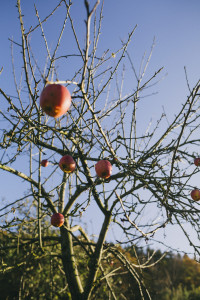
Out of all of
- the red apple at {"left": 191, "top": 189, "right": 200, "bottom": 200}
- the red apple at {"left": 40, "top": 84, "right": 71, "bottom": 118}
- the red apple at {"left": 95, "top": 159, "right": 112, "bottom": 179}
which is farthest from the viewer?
the red apple at {"left": 191, "top": 189, "right": 200, "bottom": 200}

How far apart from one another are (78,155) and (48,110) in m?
1.37

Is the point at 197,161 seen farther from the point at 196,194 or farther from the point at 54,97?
the point at 54,97

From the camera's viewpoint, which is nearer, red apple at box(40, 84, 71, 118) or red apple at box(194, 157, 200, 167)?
red apple at box(40, 84, 71, 118)

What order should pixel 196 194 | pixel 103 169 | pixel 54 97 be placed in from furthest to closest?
pixel 196 194 < pixel 103 169 < pixel 54 97

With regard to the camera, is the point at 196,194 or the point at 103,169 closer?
the point at 103,169

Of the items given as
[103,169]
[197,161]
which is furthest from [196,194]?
[103,169]

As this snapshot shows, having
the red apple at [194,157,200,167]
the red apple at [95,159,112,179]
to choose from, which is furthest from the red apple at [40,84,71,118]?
the red apple at [194,157,200,167]

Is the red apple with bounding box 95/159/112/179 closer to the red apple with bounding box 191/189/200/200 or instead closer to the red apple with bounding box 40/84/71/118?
the red apple with bounding box 40/84/71/118

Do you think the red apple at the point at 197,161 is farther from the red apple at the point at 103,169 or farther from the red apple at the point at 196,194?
the red apple at the point at 103,169

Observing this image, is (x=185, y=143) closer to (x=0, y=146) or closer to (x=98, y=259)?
(x=98, y=259)

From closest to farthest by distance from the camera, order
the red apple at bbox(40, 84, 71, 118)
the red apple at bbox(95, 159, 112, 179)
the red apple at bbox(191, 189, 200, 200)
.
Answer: the red apple at bbox(40, 84, 71, 118)
the red apple at bbox(95, 159, 112, 179)
the red apple at bbox(191, 189, 200, 200)

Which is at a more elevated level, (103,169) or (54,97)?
(54,97)

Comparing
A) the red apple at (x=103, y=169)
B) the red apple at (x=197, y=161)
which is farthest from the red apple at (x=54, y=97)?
the red apple at (x=197, y=161)

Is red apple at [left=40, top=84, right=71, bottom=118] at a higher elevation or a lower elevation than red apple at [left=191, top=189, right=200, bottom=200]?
higher
